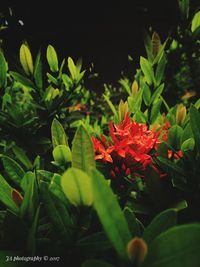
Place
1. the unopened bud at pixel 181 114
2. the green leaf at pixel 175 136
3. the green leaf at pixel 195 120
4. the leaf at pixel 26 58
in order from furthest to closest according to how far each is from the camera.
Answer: the leaf at pixel 26 58
the unopened bud at pixel 181 114
the green leaf at pixel 175 136
the green leaf at pixel 195 120

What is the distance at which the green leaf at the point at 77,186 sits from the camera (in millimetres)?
428

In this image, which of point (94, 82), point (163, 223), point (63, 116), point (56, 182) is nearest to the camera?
point (163, 223)

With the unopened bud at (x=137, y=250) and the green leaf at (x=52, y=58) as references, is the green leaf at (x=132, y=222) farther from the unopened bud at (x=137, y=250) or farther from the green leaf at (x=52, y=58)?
the green leaf at (x=52, y=58)

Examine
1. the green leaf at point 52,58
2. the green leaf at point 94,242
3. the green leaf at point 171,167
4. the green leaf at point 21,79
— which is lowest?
the green leaf at point 94,242

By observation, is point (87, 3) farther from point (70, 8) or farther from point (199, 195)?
point (199, 195)

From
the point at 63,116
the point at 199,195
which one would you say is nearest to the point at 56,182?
the point at 199,195

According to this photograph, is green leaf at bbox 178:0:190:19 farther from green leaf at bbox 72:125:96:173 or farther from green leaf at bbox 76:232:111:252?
green leaf at bbox 76:232:111:252

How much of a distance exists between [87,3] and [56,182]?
2.98 m

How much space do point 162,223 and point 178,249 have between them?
0.30 feet

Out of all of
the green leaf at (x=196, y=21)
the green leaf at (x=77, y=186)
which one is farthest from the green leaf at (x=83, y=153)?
the green leaf at (x=196, y=21)

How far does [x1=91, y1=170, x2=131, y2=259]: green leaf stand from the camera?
0.38 meters

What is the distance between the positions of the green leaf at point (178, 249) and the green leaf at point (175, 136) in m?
0.45

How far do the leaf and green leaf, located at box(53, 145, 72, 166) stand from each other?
19.3 inches

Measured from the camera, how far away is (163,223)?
454 millimetres
